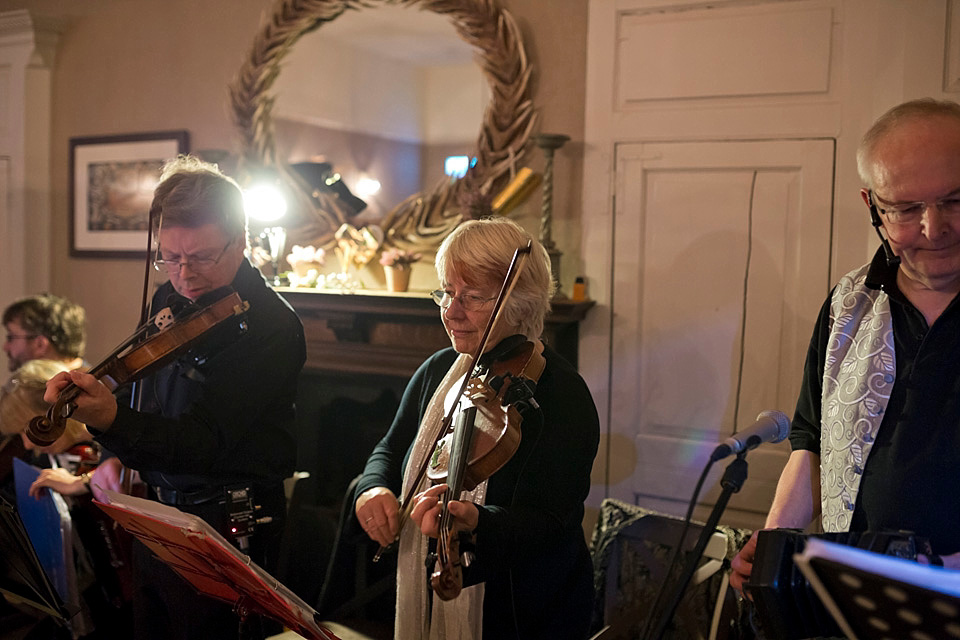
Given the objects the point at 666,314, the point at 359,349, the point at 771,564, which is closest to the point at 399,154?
the point at 359,349

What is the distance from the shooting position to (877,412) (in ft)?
4.26

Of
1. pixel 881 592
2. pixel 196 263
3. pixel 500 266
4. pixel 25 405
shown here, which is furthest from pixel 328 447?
pixel 881 592

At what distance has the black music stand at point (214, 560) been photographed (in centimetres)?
122

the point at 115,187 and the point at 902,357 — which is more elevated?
the point at 115,187

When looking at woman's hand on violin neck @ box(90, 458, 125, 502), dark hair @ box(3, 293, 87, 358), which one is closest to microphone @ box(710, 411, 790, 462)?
woman's hand on violin neck @ box(90, 458, 125, 502)

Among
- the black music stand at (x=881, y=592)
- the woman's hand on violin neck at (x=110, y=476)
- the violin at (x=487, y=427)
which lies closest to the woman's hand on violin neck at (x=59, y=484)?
the woman's hand on violin neck at (x=110, y=476)

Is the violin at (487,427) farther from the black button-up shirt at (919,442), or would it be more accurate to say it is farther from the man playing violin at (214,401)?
the black button-up shirt at (919,442)

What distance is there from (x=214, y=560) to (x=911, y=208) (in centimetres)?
116

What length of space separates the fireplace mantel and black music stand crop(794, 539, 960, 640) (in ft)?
6.88

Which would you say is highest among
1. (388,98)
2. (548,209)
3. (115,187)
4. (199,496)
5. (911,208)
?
(388,98)

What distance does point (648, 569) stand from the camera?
2.37 meters

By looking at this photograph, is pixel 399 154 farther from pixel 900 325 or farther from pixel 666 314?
pixel 900 325

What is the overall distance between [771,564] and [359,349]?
2.41m

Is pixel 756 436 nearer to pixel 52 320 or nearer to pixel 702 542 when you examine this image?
pixel 702 542
